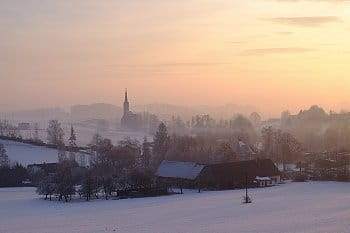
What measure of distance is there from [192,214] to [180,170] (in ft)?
82.4

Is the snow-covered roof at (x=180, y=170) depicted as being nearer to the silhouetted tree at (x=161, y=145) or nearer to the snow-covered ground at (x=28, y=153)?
the silhouetted tree at (x=161, y=145)

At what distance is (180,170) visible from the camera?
189ft

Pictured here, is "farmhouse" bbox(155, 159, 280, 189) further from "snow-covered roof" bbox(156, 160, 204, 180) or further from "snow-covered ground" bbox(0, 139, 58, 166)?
"snow-covered ground" bbox(0, 139, 58, 166)

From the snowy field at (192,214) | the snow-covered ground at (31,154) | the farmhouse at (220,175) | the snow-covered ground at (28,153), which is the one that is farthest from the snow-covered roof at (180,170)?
the snow-covered ground at (28,153)

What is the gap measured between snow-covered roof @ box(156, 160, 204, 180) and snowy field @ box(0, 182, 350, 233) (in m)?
9.11

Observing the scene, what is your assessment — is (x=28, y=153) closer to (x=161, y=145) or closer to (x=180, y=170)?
(x=161, y=145)

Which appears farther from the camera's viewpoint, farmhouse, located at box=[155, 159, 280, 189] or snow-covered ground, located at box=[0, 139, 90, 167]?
snow-covered ground, located at box=[0, 139, 90, 167]

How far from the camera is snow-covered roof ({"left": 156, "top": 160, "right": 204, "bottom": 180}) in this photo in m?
55.8

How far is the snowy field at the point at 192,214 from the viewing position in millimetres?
26125

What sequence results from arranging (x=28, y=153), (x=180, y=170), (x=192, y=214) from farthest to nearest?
(x=28, y=153), (x=180, y=170), (x=192, y=214)

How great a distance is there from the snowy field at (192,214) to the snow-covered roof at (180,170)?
9114 millimetres

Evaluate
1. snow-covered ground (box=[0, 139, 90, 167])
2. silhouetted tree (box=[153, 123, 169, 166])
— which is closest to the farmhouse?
silhouetted tree (box=[153, 123, 169, 166])

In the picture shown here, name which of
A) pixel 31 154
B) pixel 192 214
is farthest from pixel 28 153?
pixel 192 214

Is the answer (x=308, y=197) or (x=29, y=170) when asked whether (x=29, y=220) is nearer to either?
(x=308, y=197)
